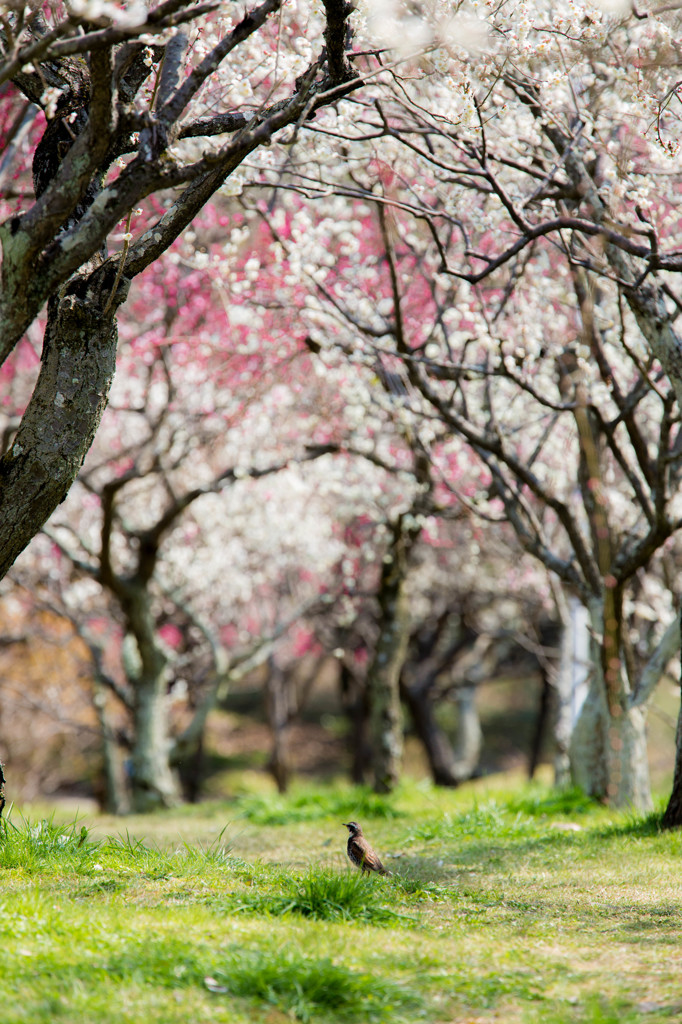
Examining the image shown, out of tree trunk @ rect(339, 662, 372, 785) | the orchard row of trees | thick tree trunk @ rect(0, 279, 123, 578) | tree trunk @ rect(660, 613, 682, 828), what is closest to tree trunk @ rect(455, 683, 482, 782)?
tree trunk @ rect(339, 662, 372, 785)

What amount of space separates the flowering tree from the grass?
1985 millimetres

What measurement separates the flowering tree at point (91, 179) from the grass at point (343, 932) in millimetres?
1985

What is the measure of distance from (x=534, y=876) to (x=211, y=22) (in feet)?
21.8

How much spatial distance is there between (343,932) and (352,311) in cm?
637

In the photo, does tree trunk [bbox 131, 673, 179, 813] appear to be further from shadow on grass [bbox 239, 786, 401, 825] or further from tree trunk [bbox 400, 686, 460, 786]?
tree trunk [bbox 400, 686, 460, 786]

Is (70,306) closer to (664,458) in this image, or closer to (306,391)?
(664,458)

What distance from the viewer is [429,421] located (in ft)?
34.9

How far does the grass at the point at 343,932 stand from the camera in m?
3.51

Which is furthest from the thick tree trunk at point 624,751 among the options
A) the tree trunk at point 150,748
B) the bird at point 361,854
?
the tree trunk at point 150,748

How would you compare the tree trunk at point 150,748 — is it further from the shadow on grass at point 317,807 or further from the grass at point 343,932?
the grass at point 343,932

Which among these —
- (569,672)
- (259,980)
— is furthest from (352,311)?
(569,672)

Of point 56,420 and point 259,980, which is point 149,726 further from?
point 259,980

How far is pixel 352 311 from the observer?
9.10 meters

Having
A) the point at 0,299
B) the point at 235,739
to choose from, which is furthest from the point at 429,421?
the point at 235,739
